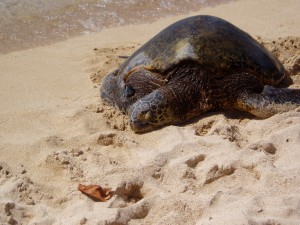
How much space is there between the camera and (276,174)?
2.62m

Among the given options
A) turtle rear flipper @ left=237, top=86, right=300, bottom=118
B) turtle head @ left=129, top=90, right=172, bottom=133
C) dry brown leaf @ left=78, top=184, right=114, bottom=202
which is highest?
turtle rear flipper @ left=237, top=86, right=300, bottom=118

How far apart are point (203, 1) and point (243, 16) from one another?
1222 mm

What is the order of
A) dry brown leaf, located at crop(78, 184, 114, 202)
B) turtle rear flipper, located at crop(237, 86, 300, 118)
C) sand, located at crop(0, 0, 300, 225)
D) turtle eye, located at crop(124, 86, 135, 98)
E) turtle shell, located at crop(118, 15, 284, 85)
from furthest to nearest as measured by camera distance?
1. turtle eye, located at crop(124, 86, 135, 98)
2. turtle shell, located at crop(118, 15, 284, 85)
3. turtle rear flipper, located at crop(237, 86, 300, 118)
4. dry brown leaf, located at crop(78, 184, 114, 202)
5. sand, located at crop(0, 0, 300, 225)

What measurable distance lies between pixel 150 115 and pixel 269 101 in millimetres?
903

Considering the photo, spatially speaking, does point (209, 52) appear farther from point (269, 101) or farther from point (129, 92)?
point (129, 92)

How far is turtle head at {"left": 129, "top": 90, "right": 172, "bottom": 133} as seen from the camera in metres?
3.42

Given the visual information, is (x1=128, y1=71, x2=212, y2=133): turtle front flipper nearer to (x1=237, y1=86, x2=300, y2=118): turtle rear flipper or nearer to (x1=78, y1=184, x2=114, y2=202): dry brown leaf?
(x1=237, y1=86, x2=300, y2=118): turtle rear flipper

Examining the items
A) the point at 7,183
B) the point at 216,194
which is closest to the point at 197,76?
the point at 216,194

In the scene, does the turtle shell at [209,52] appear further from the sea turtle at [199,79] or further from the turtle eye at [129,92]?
the turtle eye at [129,92]

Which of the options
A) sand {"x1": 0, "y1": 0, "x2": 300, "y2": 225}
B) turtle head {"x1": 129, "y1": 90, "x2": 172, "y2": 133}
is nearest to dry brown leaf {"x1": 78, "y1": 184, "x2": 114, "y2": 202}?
sand {"x1": 0, "y1": 0, "x2": 300, "y2": 225}

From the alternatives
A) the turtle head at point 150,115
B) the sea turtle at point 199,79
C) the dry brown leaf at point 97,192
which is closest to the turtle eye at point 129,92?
the sea turtle at point 199,79

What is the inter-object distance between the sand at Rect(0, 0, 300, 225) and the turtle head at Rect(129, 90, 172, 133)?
3.6 inches

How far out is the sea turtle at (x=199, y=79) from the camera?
345 cm

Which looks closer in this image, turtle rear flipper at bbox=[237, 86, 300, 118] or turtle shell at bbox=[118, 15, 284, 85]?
turtle rear flipper at bbox=[237, 86, 300, 118]
